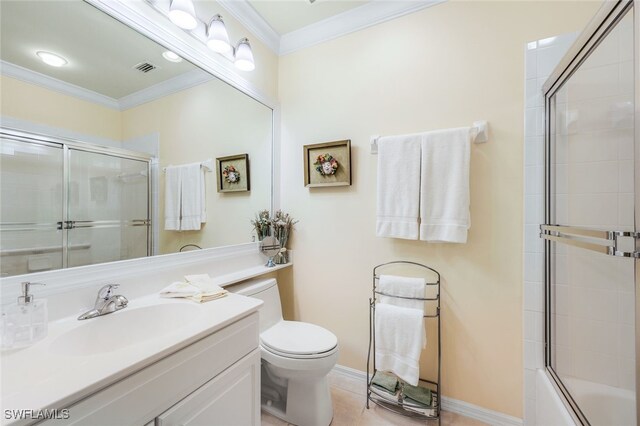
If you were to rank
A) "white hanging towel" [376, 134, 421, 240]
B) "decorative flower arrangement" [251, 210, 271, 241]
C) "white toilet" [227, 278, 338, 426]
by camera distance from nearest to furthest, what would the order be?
"white toilet" [227, 278, 338, 426] < "white hanging towel" [376, 134, 421, 240] < "decorative flower arrangement" [251, 210, 271, 241]

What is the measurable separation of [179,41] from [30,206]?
40.2 inches

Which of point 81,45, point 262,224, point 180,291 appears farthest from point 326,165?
point 81,45

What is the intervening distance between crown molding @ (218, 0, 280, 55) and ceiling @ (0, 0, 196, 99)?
0.64 metres

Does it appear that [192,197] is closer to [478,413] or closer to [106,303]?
[106,303]

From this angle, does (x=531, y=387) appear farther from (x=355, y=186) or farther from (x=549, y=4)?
(x=549, y=4)

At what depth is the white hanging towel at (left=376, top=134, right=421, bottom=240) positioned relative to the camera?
1525 mm

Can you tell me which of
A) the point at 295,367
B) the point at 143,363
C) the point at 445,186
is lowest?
the point at 295,367

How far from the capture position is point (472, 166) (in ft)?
4.85

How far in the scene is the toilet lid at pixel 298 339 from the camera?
135cm

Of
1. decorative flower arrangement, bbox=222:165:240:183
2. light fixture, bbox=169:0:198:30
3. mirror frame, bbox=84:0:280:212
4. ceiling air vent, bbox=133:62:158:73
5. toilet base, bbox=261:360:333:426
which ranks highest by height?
light fixture, bbox=169:0:198:30

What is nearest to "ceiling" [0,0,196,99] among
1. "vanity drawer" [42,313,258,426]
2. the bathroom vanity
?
the bathroom vanity

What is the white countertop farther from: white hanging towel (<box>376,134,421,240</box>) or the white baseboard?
the white baseboard

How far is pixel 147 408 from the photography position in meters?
0.70

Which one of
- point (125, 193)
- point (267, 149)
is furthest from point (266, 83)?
point (125, 193)
